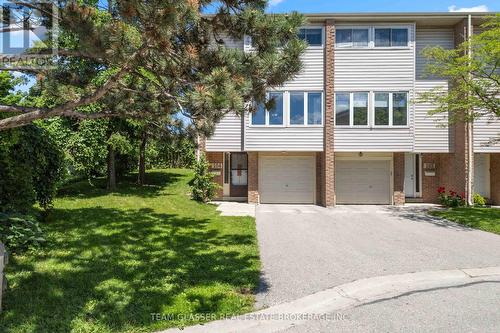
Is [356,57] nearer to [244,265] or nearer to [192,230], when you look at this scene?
[192,230]

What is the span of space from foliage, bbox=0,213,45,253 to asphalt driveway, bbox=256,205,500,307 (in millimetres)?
4151

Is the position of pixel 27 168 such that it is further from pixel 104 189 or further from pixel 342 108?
pixel 342 108

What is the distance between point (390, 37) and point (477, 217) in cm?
795

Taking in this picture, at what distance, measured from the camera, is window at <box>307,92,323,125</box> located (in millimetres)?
14422

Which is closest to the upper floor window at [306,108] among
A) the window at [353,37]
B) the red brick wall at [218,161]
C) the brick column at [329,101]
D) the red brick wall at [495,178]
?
the brick column at [329,101]

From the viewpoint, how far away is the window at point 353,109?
1439cm

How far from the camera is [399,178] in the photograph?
15.2 metres

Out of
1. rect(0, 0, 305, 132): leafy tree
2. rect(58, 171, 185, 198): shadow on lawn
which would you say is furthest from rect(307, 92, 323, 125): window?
rect(0, 0, 305, 132): leafy tree

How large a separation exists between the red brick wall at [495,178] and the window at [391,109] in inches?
209

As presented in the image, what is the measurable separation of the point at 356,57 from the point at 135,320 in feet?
44.8

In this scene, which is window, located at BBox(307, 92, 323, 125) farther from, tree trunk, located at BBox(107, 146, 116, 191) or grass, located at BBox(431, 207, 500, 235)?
tree trunk, located at BBox(107, 146, 116, 191)

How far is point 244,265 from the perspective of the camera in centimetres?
593

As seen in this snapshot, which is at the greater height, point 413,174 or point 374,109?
point 374,109

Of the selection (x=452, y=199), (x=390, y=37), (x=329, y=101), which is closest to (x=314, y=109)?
(x=329, y=101)
